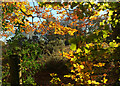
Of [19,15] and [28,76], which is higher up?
[19,15]

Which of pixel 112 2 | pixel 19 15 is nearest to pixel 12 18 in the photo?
pixel 19 15

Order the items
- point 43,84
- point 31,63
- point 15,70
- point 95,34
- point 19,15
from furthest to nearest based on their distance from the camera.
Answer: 1. point 43,84
2. point 31,63
3. point 19,15
4. point 15,70
5. point 95,34

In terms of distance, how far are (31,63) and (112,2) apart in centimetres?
462

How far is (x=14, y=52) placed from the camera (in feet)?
17.8

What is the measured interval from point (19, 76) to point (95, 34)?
13.7 feet

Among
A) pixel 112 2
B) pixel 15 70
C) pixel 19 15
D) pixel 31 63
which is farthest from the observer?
pixel 31 63

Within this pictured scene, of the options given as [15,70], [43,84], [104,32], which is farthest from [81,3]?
[43,84]

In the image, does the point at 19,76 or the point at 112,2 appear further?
the point at 19,76

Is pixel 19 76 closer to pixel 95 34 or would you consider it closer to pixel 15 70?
pixel 15 70

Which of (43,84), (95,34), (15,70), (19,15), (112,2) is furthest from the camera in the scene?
(43,84)

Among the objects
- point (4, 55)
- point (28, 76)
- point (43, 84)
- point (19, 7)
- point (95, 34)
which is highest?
point (19, 7)

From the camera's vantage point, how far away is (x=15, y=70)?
478 centimetres

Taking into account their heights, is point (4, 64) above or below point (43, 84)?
above

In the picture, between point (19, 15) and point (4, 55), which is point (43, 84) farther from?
point (19, 15)
